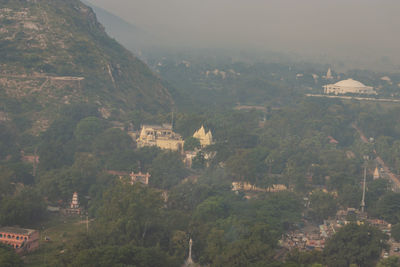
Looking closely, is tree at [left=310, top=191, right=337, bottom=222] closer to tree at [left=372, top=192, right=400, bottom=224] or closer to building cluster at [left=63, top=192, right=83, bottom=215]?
tree at [left=372, top=192, right=400, bottom=224]

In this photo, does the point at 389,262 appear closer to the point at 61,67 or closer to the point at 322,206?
the point at 322,206

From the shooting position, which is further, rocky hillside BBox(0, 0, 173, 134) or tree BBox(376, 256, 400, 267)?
rocky hillside BBox(0, 0, 173, 134)

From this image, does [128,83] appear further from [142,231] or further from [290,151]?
[142,231]

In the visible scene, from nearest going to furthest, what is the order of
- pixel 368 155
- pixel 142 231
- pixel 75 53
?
pixel 142 231
pixel 368 155
pixel 75 53

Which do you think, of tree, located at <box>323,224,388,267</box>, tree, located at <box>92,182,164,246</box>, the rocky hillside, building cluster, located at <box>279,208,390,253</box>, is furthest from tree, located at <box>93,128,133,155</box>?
tree, located at <box>323,224,388,267</box>

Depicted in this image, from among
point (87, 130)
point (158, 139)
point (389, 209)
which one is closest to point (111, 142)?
point (87, 130)

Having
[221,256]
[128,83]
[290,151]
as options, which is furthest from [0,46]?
[221,256]
